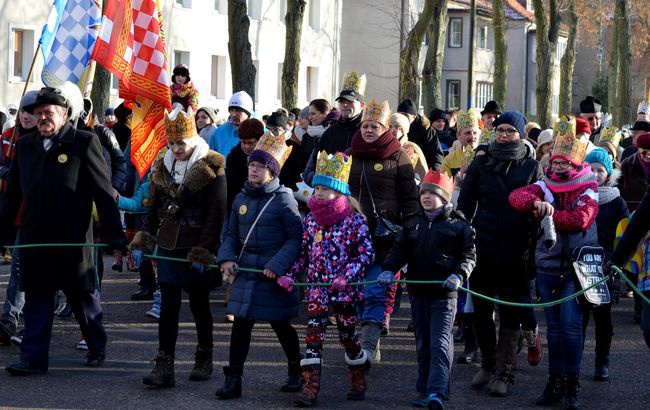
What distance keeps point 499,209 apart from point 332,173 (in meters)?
1.26

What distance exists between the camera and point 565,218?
8945 mm

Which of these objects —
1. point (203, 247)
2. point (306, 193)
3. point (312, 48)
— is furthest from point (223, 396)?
point (312, 48)

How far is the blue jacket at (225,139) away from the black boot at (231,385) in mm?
4895

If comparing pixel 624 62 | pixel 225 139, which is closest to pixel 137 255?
pixel 225 139

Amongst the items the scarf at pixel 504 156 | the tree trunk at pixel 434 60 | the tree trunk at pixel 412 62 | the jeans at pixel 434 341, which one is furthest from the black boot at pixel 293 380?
the tree trunk at pixel 434 60

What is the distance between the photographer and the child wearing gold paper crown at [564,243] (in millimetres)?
8906

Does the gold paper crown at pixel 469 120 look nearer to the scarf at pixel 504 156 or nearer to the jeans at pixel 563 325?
the scarf at pixel 504 156

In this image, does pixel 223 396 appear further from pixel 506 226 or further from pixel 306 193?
pixel 306 193

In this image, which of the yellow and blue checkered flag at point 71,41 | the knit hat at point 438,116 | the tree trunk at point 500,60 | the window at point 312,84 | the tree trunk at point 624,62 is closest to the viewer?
the yellow and blue checkered flag at point 71,41

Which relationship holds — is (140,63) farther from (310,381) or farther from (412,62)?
(412,62)

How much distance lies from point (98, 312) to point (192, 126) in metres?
1.64

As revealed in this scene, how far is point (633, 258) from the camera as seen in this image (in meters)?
8.12

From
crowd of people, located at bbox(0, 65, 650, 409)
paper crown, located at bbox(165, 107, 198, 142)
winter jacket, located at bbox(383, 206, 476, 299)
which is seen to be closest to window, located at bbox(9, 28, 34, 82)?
crowd of people, located at bbox(0, 65, 650, 409)

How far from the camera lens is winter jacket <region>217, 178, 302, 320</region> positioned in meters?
8.95
